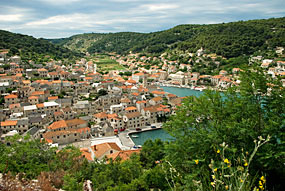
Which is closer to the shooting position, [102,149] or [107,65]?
[102,149]

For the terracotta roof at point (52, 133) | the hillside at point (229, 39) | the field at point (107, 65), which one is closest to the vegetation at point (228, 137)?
the terracotta roof at point (52, 133)

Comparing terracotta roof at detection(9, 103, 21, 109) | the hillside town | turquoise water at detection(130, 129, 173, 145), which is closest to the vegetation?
the hillside town

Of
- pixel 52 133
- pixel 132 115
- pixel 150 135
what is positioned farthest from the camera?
pixel 132 115

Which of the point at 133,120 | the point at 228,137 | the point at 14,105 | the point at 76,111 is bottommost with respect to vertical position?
the point at 133,120

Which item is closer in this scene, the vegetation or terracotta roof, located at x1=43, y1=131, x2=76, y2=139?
the vegetation

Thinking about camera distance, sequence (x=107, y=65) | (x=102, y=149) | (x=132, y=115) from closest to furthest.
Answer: (x=102, y=149)
(x=132, y=115)
(x=107, y=65)

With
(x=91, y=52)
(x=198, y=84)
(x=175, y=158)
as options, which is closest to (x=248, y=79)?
(x=175, y=158)

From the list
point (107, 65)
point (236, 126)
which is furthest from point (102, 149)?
point (107, 65)

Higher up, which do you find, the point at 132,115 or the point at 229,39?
the point at 229,39

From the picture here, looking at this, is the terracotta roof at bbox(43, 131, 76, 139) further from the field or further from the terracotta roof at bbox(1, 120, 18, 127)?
the field

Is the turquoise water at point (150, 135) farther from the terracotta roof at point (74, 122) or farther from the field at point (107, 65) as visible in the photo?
the field at point (107, 65)

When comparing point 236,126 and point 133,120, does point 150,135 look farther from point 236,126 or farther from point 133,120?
point 236,126

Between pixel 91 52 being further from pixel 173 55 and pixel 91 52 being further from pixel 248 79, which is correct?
pixel 248 79
